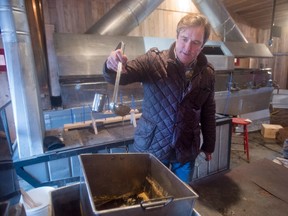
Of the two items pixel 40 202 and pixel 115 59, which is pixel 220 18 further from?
pixel 40 202

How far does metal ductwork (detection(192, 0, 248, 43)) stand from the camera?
10.3 feet

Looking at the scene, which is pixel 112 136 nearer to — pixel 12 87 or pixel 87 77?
pixel 12 87

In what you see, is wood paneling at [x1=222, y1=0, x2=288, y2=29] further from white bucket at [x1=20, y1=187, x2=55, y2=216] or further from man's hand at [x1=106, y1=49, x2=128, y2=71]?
white bucket at [x1=20, y1=187, x2=55, y2=216]

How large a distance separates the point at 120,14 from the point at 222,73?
1.86m

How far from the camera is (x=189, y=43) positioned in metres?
0.87

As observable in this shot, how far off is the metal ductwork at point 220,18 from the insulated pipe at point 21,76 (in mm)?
2736

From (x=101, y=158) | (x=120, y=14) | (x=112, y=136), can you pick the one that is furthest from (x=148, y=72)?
(x=120, y=14)

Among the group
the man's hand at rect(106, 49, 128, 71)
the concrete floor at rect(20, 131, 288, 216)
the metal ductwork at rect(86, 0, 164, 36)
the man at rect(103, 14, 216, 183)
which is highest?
the metal ductwork at rect(86, 0, 164, 36)

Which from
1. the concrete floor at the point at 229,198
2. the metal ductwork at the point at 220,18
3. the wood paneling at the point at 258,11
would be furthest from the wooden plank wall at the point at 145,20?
the concrete floor at the point at 229,198

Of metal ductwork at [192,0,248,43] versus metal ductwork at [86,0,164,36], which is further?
metal ductwork at [192,0,248,43]

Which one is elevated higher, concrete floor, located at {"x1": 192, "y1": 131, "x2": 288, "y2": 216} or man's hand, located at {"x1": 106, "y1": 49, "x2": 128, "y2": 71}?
man's hand, located at {"x1": 106, "y1": 49, "x2": 128, "y2": 71}

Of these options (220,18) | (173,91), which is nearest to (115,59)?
(173,91)

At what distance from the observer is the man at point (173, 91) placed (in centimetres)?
91

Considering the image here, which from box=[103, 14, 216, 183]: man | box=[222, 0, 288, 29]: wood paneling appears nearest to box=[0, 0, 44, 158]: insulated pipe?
box=[103, 14, 216, 183]: man
